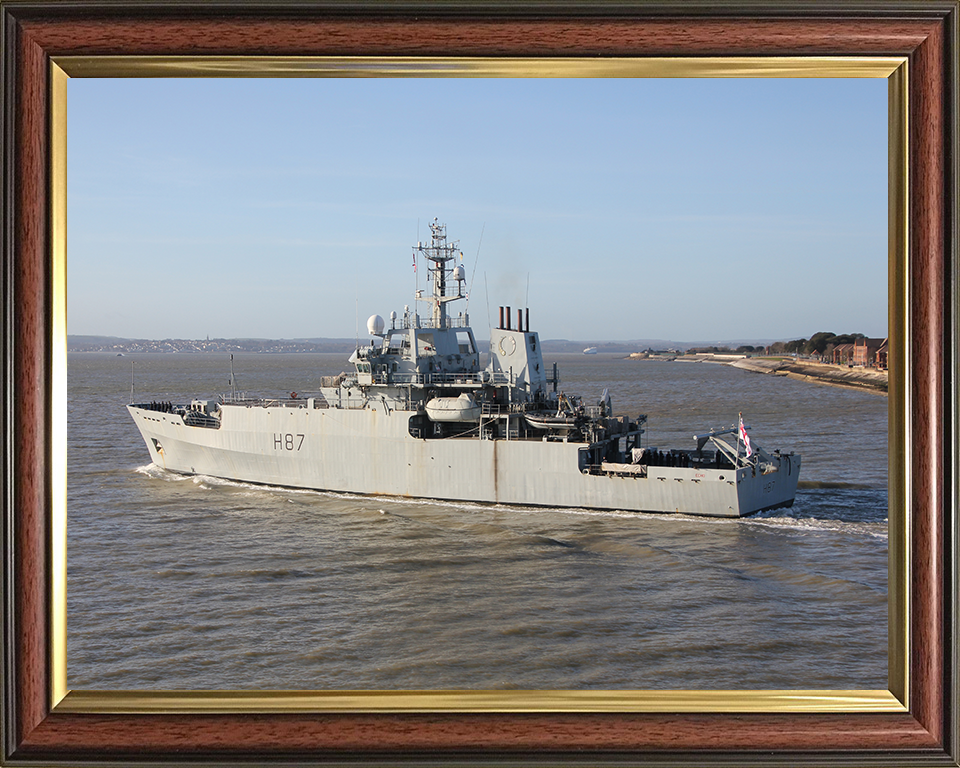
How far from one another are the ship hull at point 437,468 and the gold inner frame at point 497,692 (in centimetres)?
1981

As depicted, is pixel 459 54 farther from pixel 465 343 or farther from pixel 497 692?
pixel 465 343

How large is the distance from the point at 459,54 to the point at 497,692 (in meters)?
3.62

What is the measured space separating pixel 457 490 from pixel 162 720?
22.5m

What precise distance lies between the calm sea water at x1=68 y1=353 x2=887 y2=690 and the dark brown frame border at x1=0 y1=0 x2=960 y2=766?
0.94 ft

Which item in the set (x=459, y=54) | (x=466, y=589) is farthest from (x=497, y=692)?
(x=466, y=589)

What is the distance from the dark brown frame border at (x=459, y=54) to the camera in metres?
4.44

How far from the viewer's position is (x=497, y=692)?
4520 millimetres

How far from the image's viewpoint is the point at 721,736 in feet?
14.5

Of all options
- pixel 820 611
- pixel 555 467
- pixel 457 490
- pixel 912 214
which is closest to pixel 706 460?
pixel 555 467

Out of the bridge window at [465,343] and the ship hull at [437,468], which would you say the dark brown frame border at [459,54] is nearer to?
the ship hull at [437,468]

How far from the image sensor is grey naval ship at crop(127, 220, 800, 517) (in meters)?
25.0

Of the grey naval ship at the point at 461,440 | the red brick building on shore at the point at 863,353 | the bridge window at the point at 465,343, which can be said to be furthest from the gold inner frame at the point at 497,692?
the bridge window at the point at 465,343

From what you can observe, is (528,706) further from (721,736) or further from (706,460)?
(706,460)

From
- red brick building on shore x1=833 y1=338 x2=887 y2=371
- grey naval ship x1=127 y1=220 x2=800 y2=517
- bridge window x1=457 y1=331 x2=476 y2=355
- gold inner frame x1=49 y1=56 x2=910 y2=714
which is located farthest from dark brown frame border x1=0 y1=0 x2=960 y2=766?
bridge window x1=457 y1=331 x2=476 y2=355
